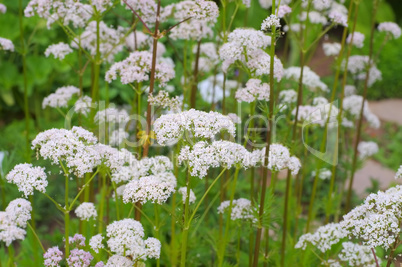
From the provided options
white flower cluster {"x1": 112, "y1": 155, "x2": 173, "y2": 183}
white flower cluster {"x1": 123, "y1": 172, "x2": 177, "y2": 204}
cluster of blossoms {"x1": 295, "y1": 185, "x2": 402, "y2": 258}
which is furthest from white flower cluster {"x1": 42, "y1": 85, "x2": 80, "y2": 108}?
cluster of blossoms {"x1": 295, "y1": 185, "x2": 402, "y2": 258}

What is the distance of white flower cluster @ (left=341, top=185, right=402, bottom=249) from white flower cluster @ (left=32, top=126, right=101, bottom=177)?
1206mm

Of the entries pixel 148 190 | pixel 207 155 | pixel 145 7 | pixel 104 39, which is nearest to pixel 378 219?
pixel 207 155

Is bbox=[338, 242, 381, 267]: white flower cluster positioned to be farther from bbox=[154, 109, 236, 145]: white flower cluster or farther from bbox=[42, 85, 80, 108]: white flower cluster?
bbox=[42, 85, 80, 108]: white flower cluster

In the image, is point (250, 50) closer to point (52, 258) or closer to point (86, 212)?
point (86, 212)

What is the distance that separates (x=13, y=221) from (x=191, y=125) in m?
0.90

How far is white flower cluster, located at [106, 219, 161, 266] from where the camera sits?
2.32m

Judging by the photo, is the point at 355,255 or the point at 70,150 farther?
the point at 355,255

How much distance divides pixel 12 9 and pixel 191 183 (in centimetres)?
558

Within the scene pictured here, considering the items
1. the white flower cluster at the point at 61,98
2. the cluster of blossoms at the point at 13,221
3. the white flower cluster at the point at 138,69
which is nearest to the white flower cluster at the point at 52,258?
the cluster of blossoms at the point at 13,221

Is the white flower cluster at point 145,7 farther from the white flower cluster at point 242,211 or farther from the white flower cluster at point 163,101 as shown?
the white flower cluster at point 242,211

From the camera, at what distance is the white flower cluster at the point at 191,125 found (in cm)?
225

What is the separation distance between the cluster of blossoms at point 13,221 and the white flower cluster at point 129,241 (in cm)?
38

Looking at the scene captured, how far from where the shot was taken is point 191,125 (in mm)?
2289

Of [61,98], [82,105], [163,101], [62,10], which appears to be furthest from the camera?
[61,98]
